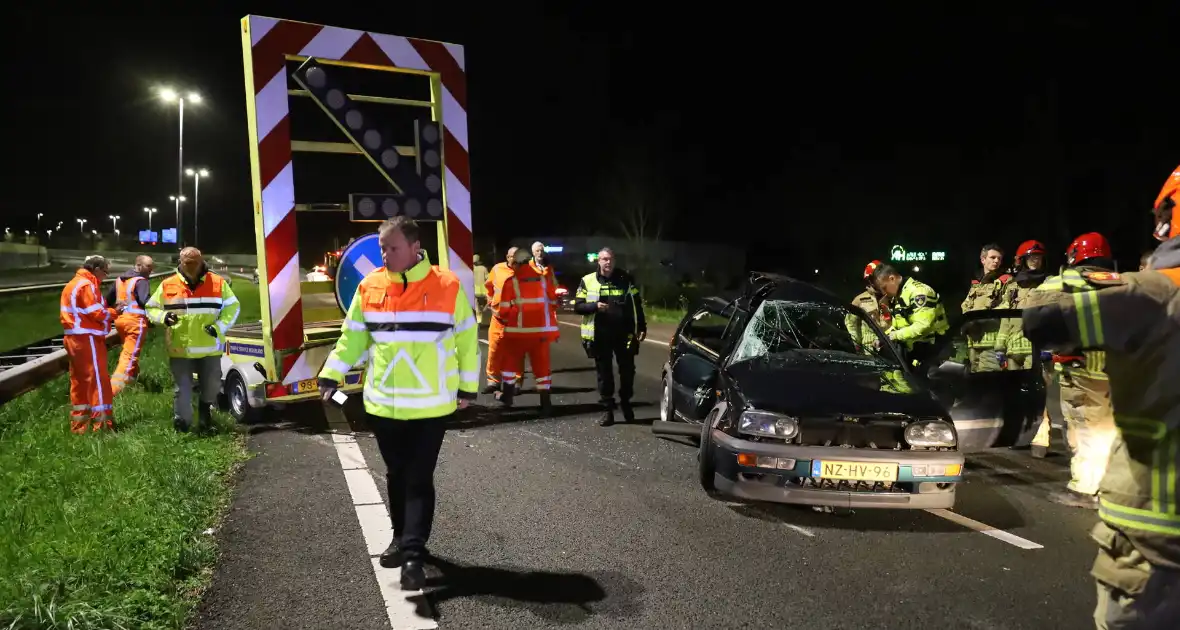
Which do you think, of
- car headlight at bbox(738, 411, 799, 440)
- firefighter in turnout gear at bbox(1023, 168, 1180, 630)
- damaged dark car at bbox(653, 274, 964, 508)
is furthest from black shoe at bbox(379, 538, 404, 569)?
firefighter in turnout gear at bbox(1023, 168, 1180, 630)

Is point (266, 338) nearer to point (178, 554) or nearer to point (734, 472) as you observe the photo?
point (178, 554)

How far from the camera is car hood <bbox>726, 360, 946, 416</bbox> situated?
4.83m

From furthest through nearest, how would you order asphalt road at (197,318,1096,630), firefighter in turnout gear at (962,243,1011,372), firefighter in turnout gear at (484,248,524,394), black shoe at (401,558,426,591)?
firefighter in turnout gear at (484,248,524,394), firefighter in turnout gear at (962,243,1011,372), black shoe at (401,558,426,591), asphalt road at (197,318,1096,630)

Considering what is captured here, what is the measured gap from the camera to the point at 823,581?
4055 millimetres

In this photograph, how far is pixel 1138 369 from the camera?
6.85ft

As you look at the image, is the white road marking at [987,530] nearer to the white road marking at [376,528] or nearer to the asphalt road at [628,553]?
the asphalt road at [628,553]

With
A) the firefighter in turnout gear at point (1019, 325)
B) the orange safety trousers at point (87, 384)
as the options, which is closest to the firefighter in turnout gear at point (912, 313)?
the firefighter in turnout gear at point (1019, 325)

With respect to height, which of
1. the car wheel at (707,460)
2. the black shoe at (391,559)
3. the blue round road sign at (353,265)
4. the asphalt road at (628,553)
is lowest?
the asphalt road at (628,553)

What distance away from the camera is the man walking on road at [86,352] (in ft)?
23.5

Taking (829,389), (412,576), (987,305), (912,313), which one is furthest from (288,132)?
(987,305)

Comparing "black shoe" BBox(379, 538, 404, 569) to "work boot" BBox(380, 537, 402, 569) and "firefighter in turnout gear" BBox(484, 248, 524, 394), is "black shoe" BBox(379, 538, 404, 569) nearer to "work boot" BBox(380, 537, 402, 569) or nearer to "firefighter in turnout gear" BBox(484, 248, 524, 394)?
"work boot" BBox(380, 537, 402, 569)

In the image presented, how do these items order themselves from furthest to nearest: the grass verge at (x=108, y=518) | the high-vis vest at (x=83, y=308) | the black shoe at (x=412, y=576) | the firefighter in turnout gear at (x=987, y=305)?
the firefighter in turnout gear at (x=987, y=305) → the high-vis vest at (x=83, y=308) → the black shoe at (x=412, y=576) → the grass verge at (x=108, y=518)

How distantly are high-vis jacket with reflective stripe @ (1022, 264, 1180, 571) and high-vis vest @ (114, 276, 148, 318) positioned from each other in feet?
26.6

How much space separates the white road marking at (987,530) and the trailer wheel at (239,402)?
20.4 ft
